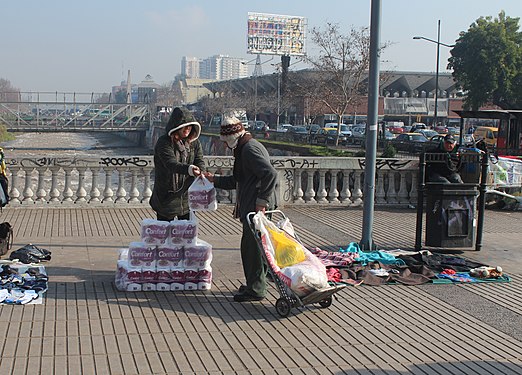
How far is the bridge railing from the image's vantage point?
13.0m

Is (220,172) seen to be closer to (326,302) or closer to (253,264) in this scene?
(253,264)

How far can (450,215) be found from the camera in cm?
1020

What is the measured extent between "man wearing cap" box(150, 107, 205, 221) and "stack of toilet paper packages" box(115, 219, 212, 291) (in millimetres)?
331

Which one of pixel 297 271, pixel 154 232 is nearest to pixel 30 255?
pixel 154 232

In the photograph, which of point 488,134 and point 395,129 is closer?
point 488,134

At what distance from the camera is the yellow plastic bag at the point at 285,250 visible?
6832 mm

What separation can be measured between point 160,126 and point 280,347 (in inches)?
3293

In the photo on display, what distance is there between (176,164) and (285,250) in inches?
63.0

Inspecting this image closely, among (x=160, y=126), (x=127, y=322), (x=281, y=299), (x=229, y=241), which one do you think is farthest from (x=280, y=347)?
(x=160, y=126)

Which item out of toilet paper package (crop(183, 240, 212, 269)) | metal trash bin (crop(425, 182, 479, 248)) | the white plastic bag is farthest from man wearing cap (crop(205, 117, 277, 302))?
metal trash bin (crop(425, 182, 479, 248))

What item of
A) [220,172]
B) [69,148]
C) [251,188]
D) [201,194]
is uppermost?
[251,188]

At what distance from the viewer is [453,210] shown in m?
10.2

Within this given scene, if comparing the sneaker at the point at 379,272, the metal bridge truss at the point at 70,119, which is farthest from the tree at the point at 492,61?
the sneaker at the point at 379,272

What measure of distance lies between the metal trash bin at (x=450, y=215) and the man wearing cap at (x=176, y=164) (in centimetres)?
393
